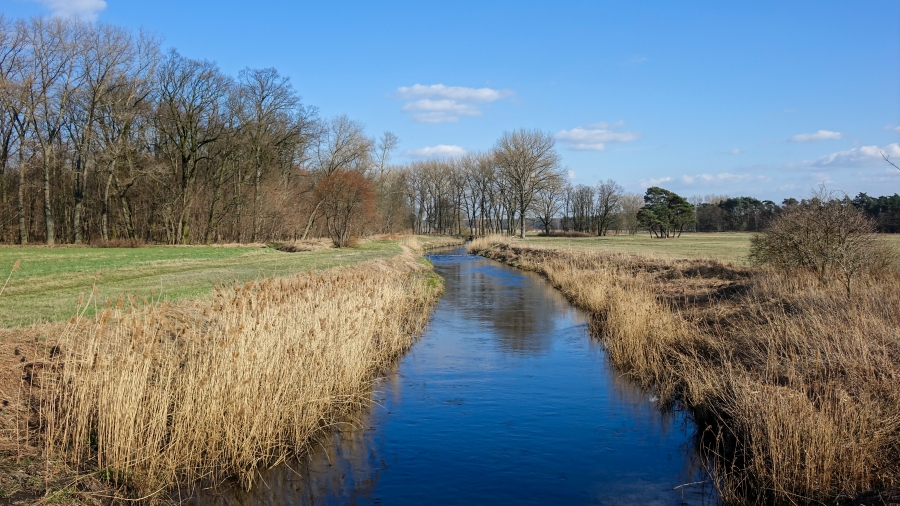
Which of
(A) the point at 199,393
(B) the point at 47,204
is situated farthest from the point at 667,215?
(A) the point at 199,393

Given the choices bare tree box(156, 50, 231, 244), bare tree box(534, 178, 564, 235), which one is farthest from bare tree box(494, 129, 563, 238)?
bare tree box(156, 50, 231, 244)

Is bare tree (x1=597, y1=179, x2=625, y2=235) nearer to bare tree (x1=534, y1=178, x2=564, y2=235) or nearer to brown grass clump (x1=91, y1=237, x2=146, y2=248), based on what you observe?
bare tree (x1=534, y1=178, x2=564, y2=235)

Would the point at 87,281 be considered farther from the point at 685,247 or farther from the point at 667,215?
the point at 667,215

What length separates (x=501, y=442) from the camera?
26.9 feet

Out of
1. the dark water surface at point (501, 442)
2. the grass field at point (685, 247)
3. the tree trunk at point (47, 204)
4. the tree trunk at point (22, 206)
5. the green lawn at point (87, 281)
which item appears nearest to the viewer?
the dark water surface at point (501, 442)

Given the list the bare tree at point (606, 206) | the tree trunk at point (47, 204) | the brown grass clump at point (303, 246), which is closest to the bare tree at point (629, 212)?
the bare tree at point (606, 206)

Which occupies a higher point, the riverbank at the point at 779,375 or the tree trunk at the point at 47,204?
the tree trunk at the point at 47,204

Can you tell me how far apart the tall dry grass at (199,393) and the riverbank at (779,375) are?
5.30 m

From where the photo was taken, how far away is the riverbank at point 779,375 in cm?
608

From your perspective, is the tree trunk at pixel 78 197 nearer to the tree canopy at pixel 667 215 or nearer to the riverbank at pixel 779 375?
the riverbank at pixel 779 375

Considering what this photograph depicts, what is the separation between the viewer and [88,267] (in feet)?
64.8

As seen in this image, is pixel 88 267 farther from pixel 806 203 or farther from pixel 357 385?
pixel 806 203

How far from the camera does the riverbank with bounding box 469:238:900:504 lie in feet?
20.0

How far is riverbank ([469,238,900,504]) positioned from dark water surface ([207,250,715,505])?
56 cm
